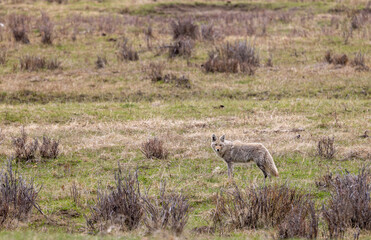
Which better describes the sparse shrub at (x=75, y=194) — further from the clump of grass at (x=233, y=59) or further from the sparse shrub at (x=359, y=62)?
the sparse shrub at (x=359, y=62)

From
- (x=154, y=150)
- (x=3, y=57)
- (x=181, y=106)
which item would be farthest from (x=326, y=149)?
(x=3, y=57)

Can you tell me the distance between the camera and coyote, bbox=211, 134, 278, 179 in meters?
9.52

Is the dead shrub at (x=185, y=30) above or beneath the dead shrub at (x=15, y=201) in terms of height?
above

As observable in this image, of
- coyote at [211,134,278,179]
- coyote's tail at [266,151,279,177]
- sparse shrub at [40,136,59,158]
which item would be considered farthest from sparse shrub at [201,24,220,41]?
coyote's tail at [266,151,279,177]

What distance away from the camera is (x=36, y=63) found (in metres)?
19.5

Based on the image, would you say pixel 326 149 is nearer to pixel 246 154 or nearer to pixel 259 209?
pixel 246 154

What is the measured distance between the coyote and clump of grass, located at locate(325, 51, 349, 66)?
35.6 ft

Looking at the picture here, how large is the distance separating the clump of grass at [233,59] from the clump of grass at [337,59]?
8.56 ft

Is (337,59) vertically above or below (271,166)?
above

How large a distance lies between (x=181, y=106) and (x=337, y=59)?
6.95 metres

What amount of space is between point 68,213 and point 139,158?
10.6 feet

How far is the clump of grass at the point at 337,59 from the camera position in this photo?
19.4 m

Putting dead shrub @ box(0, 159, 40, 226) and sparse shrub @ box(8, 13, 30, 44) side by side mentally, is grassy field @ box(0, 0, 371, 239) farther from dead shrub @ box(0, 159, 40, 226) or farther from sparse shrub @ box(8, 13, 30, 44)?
sparse shrub @ box(8, 13, 30, 44)

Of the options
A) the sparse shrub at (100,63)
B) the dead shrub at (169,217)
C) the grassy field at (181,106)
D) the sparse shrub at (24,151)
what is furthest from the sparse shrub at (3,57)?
the dead shrub at (169,217)
